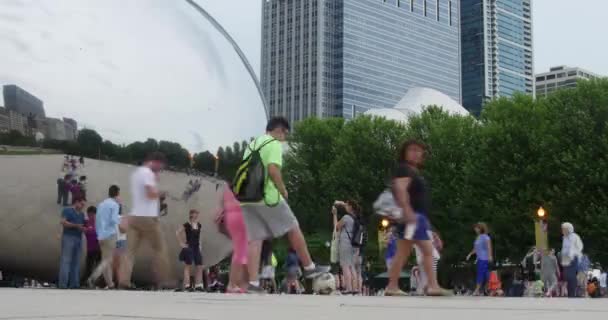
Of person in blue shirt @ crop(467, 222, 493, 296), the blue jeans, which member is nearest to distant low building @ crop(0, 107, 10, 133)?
the blue jeans

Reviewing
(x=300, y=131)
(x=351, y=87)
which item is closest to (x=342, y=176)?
(x=300, y=131)

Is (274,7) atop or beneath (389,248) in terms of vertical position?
atop

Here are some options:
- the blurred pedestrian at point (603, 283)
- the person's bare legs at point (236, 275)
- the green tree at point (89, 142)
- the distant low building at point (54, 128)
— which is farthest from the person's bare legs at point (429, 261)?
the blurred pedestrian at point (603, 283)

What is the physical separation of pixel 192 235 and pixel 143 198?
1860mm

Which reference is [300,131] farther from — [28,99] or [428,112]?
[28,99]

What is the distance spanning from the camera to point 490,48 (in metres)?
174

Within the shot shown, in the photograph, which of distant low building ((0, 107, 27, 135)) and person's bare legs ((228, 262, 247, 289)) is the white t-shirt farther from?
person's bare legs ((228, 262, 247, 289))

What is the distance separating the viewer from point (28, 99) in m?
9.38

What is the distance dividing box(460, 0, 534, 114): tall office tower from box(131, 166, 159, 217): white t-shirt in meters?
162

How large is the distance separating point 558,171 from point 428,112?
36.0ft

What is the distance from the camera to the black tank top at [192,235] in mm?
11039

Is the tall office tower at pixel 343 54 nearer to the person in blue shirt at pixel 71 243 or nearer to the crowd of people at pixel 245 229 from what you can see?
the crowd of people at pixel 245 229

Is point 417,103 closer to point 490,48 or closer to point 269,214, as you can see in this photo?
point 269,214

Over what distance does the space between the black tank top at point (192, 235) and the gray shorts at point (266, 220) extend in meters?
3.46
